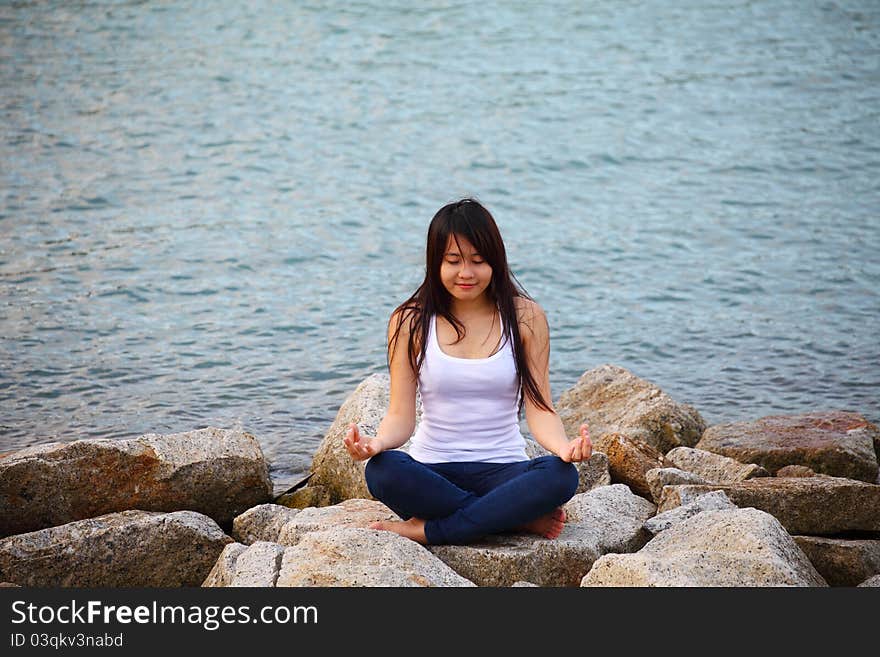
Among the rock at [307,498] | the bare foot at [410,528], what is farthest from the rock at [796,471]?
the bare foot at [410,528]

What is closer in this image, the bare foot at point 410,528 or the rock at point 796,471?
the bare foot at point 410,528

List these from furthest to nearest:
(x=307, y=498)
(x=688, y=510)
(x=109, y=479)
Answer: (x=307, y=498), (x=109, y=479), (x=688, y=510)

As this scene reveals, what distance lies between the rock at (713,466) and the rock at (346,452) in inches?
68.8

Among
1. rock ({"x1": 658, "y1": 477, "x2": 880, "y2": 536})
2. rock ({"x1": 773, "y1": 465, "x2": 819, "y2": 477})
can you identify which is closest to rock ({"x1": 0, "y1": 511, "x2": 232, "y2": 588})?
rock ({"x1": 658, "y1": 477, "x2": 880, "y2": 536})

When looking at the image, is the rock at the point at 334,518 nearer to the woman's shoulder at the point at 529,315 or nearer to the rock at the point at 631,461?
the woman's shoulder at the point at 529,315

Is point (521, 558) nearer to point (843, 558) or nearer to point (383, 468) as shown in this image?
point (383, 468)

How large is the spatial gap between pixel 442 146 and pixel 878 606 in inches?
596

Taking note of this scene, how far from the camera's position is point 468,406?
556 centimetres

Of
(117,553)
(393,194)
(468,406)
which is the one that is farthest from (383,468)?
(393,194)

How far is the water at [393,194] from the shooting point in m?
11.0

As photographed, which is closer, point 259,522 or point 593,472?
point 259,522

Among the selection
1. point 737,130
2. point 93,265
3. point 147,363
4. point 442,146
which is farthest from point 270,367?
point 737,130

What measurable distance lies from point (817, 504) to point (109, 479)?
151 inches

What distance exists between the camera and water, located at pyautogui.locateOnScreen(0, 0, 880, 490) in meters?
11.0
